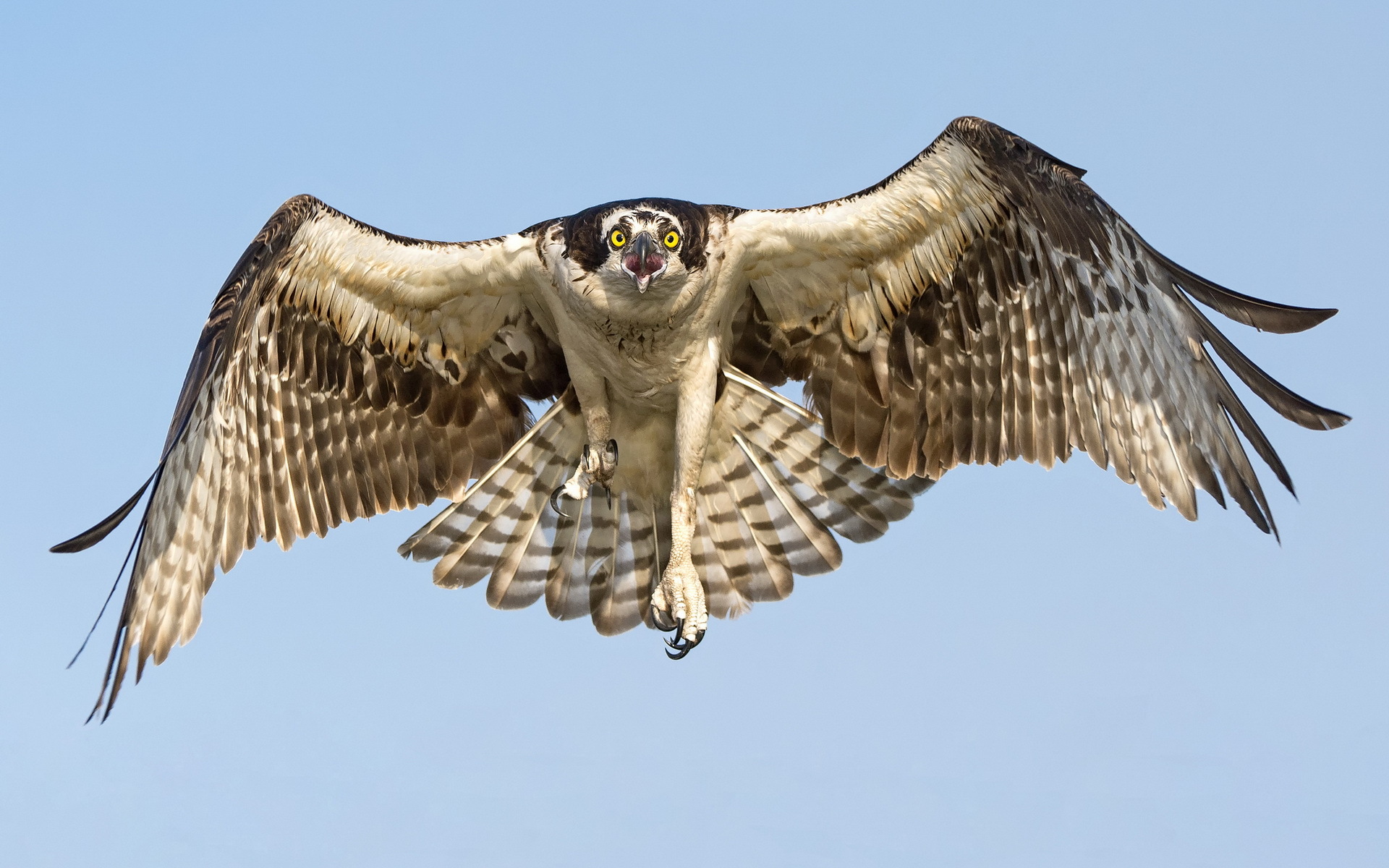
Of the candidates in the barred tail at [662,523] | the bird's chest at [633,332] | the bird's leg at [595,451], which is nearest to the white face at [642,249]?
the bird's chest at [633,332]

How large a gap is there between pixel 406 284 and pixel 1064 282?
3965 mm

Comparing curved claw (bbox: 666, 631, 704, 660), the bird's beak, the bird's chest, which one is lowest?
curved claw (bbox: 666, 631, 704, 660)

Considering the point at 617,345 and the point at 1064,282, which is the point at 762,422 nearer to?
the point at 617,345

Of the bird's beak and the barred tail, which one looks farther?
the barred tail

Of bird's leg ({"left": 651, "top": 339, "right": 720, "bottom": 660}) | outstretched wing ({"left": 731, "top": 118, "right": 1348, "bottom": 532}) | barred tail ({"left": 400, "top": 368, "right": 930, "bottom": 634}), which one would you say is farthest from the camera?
barred tail ({"left": 400, "top": 368, "right": 930, "bottom": 634})

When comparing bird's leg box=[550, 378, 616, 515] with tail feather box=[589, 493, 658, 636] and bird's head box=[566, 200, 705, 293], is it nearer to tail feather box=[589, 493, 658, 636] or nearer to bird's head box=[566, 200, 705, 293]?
tail feather box=[589, 493, 658, 636]

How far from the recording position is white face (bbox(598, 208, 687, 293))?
8.14 metres

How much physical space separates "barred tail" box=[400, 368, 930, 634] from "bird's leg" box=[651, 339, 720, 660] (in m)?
0.36

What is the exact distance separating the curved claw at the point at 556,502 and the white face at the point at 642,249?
1.76 metres

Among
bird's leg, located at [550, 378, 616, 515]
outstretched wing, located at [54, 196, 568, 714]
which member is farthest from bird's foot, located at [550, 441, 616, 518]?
outstretched wing, located at [54, 196, 568, 714]

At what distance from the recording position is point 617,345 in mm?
8688

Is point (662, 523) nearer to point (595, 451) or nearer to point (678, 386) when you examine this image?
point (595, 451)

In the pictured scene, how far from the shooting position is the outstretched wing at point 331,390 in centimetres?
902

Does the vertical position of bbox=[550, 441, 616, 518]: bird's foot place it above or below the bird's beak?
below
